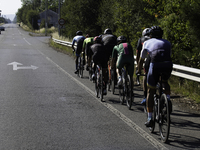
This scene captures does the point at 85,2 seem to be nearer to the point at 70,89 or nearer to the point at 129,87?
the point at 70,89

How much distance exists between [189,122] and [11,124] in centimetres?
354

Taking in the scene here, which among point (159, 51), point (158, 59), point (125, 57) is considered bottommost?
point (125, 57)

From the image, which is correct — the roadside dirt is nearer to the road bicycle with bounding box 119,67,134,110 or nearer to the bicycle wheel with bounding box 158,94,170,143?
the road bicycle with bounding box 119,67,134,110

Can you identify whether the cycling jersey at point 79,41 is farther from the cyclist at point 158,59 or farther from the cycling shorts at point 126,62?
the cyclist at point 158,59

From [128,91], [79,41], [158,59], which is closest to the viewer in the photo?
[158,59]

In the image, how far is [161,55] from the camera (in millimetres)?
5363

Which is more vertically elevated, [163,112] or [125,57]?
[125,57]

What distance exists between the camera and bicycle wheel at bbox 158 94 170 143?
16.4ft

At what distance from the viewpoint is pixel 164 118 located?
515 cm

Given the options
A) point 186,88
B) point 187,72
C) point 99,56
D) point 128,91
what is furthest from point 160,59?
point 186,88

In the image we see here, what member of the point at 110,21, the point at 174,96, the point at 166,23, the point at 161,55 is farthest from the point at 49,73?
the point at 110,21

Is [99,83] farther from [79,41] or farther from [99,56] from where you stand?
[79,41]

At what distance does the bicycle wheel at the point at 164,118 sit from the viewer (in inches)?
196

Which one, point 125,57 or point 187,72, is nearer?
point 125,57
